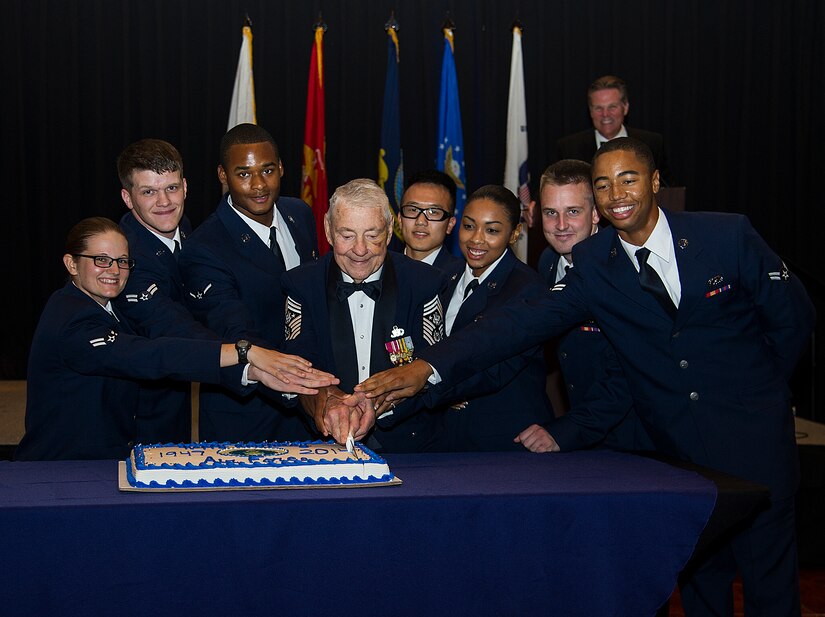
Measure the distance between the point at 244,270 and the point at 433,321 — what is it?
0.76 meters

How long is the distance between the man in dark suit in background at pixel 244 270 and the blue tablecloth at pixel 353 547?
1.20 m

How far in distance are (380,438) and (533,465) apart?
69 centimetres

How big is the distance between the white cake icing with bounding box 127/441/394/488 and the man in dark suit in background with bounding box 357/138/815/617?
0.52 meters

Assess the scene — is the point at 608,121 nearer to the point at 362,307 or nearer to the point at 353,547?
the point at 362,307

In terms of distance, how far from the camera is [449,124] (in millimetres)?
7348

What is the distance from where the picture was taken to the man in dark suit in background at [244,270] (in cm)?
338

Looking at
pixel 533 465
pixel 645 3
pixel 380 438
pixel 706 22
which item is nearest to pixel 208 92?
pixel 645 3

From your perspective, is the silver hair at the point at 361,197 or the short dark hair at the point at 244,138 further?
the short dark hair at the point at 244,138

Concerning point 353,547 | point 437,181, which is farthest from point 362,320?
point 437,181

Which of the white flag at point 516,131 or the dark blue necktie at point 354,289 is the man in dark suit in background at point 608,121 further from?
the dark blue necktie at point 354,289

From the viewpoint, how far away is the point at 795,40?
827 cm

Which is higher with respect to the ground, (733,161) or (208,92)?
(208,92)

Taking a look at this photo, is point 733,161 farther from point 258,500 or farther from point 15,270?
point 258,500

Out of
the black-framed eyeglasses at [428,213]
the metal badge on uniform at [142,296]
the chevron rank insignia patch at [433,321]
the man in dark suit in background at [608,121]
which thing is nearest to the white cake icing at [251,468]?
the chevron rank insignia patch at [433,321]
